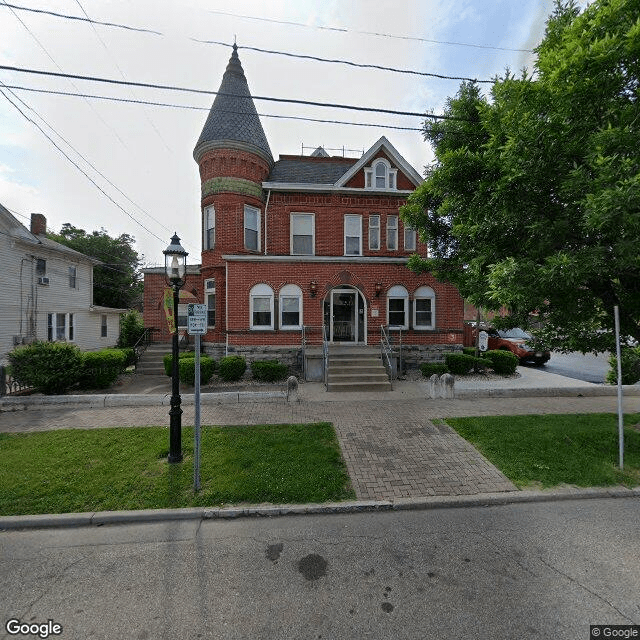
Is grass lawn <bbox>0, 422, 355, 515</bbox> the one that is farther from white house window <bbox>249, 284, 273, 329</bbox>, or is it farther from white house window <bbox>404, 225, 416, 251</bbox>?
white house window <bbox>404, 225, 416, 251</bbox>

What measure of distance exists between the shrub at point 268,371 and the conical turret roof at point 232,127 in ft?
29.7

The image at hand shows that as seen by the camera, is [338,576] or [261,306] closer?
[338,576]

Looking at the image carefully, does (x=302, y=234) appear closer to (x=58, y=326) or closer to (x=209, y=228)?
(x=209, y=228)

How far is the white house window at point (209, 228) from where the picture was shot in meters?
12.6

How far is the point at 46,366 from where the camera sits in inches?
323

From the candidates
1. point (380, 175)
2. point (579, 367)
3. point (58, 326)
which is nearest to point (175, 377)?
point (380, 175)

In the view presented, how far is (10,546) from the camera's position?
10.5 feet

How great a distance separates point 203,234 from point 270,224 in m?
3.01

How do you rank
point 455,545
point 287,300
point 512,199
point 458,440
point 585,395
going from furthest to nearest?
point 287,300 < point 585,395 < point 458,440 < point 512,199 < point 455,545

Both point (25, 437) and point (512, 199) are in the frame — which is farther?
point (25, 437)

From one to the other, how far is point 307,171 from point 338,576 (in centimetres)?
1513

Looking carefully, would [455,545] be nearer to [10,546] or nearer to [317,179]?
[10,546]

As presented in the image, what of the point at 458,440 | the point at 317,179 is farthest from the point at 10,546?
the point at 317,179

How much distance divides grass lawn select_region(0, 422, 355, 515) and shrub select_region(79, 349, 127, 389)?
11.2ft
